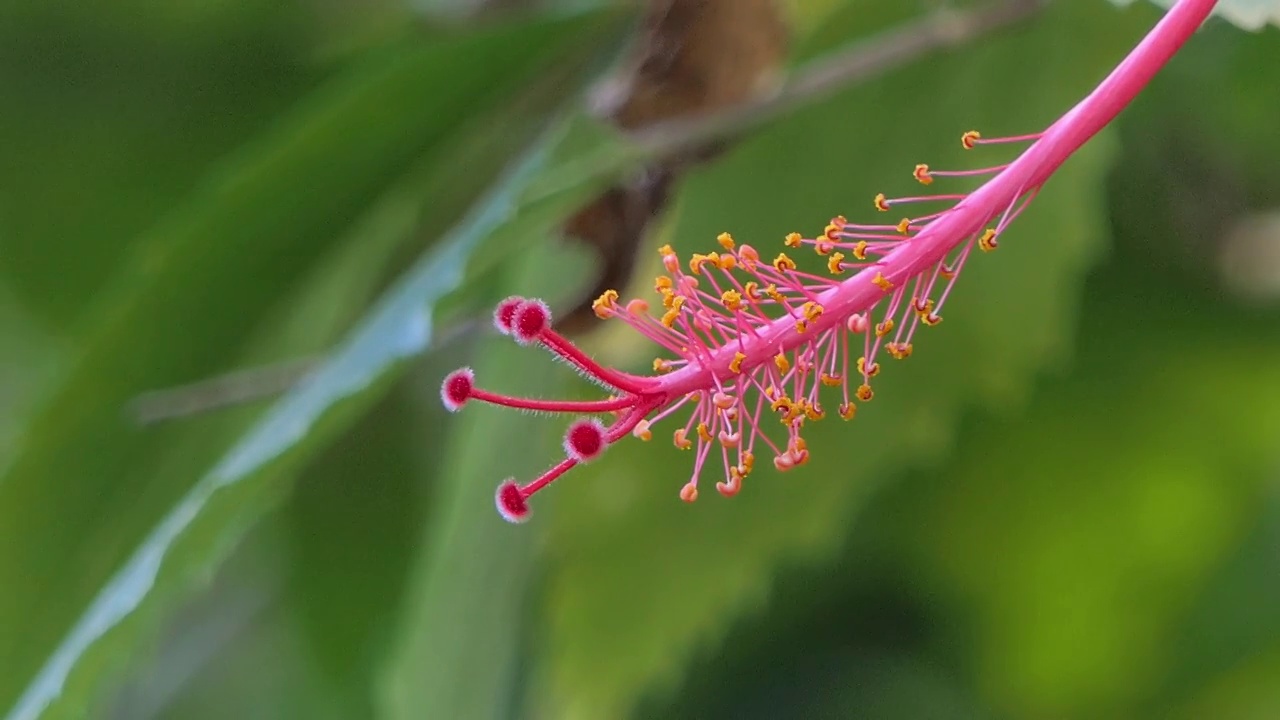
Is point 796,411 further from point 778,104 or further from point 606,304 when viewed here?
point 778,104

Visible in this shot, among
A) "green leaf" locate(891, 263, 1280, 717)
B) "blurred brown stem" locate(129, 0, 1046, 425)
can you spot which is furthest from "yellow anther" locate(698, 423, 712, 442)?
"green leaf" locate(891, 263, 1280, 717)

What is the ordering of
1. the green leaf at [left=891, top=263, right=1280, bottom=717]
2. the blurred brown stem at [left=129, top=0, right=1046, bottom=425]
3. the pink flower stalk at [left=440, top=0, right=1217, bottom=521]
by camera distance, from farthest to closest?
the green leaf at [left=891, top=263, right=1280, bottom=717] < the blurred brown stem at [left=129, top=0, right=1046, bottom=425] < the pink flower stalk at [left=440, top=0, right=1217, bottom=521]

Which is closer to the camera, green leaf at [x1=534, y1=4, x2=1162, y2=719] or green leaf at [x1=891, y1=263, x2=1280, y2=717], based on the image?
green leaf at [x1=534, y1=4, x2=1162, y2=719]

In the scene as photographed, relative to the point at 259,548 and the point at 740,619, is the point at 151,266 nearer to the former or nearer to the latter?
the point at 259,548

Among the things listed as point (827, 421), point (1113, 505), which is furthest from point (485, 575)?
point (1113, 505)

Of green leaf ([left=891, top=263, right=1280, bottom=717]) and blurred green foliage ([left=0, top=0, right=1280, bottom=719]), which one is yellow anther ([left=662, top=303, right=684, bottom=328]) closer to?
blurred green foliage ([left=0, top=0, right=1280, bottom=719])

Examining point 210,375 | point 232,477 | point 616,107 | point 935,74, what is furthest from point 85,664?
point 935,74

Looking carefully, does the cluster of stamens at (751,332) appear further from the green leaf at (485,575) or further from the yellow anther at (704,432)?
the green leaf at (485,575)
